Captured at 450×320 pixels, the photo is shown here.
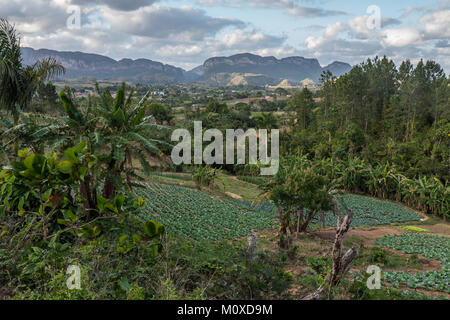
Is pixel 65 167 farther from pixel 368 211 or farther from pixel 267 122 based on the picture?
pixel 267 122

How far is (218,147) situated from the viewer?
1346 inches

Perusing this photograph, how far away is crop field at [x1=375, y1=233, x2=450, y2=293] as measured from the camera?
7.02 m

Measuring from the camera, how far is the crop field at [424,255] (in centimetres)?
702

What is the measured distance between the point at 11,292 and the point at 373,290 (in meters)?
4.20

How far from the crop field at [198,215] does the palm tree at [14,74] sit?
20.7ft

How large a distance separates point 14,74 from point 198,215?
9399mm

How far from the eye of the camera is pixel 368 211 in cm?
2162

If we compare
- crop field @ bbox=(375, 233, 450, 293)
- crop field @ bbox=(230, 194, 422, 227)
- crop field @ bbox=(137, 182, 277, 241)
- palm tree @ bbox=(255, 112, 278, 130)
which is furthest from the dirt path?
palm tree @ bbox=(255, 112, 278, 130)

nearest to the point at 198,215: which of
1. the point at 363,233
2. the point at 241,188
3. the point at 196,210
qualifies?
the point at 196,210

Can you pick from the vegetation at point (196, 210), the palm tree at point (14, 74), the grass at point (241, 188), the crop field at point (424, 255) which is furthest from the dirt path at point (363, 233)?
the palm tree at point (14, 74)
